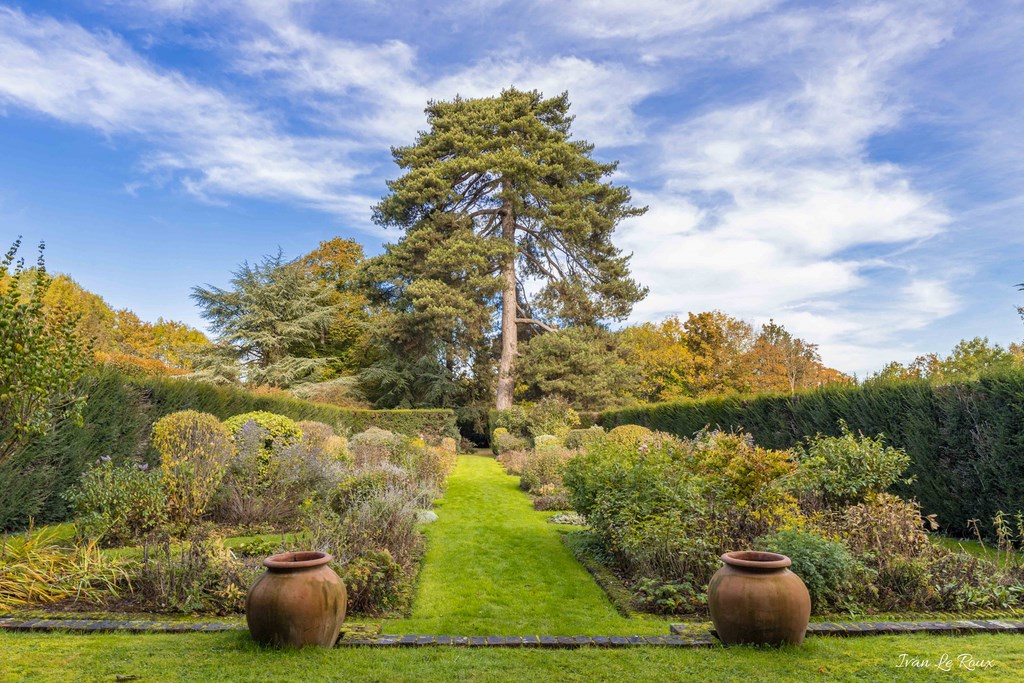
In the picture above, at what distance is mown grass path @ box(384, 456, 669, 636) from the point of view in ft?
15.9

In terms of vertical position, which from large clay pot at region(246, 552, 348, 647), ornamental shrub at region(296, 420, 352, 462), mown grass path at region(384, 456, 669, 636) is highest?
ornamental shrub at region(296, 420, 352, 462)

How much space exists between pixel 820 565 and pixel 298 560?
4.52 meters

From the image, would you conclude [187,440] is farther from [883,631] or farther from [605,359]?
[605,359]

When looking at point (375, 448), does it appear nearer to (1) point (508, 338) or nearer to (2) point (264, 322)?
(1) point (508, 338)

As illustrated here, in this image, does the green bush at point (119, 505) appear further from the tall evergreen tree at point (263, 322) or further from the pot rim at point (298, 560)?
the tall evergreen tree at point (263, 322)

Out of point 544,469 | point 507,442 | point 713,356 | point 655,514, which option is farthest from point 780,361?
point 655,514

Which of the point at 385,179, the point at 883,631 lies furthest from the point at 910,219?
the point at 385,179

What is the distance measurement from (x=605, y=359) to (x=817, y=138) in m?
17.1

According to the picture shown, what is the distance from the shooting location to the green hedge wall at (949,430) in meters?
7.72

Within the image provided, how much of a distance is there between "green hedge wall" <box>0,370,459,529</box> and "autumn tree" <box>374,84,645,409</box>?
1502cm

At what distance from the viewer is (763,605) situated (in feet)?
13.2

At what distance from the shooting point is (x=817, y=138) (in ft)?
33.4

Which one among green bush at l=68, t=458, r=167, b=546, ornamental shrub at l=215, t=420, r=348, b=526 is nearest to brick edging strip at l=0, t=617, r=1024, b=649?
green bush at l=68, t=458, r=167, b=546

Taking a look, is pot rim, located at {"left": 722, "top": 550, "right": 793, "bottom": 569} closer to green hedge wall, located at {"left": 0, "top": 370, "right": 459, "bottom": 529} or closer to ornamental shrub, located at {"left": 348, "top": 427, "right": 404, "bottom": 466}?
green hedge wall, located at {"left": 0, "top": 370, "right": 459, "bottom": 529}
